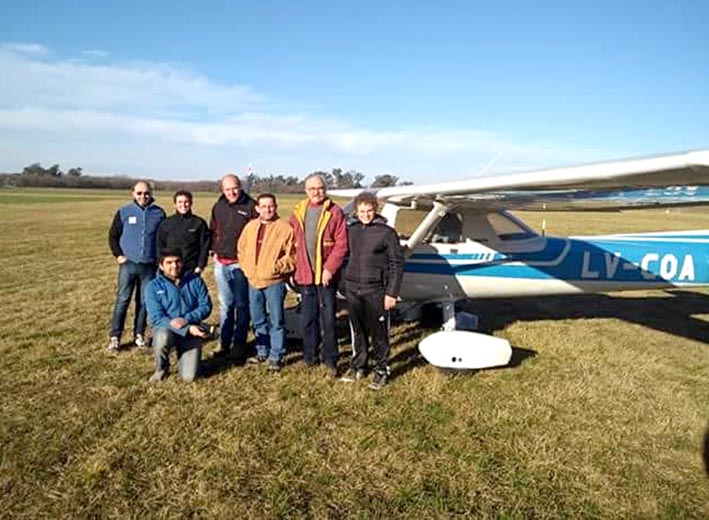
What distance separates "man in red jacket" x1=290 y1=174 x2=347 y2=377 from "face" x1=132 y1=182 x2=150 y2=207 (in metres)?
1.67

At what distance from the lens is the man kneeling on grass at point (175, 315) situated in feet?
14.2

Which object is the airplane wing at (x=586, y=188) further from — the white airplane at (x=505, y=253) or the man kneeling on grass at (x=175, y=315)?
the man kneeling on grass at (x=175, y=315)

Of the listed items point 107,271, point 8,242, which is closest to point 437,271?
point 107,271

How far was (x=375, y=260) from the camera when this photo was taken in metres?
4.24

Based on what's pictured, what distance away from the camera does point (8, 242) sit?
1512 cm

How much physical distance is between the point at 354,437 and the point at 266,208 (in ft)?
7.23

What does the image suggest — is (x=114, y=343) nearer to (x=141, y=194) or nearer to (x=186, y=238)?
(x=186, y=238)

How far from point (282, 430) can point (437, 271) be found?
2.87 meters

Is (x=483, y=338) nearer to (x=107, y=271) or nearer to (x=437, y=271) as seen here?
(x=437, y=271)

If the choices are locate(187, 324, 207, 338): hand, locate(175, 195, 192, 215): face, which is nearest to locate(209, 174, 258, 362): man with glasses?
locate(175, 195, 192, 215): face

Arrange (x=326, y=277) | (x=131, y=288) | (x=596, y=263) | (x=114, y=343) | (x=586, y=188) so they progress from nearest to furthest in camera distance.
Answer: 1. (x=586, y=188)
2. (x=326, y=277)
3. (x=131, y=288)
4. (x=114, y=343)
5. (x=596, y=263)

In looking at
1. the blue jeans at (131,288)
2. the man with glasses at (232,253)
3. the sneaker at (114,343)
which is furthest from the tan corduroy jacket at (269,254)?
the sneaker at (114,343)

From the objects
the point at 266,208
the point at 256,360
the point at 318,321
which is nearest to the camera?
the point at 266,208

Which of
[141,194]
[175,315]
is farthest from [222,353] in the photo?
[141,194]
